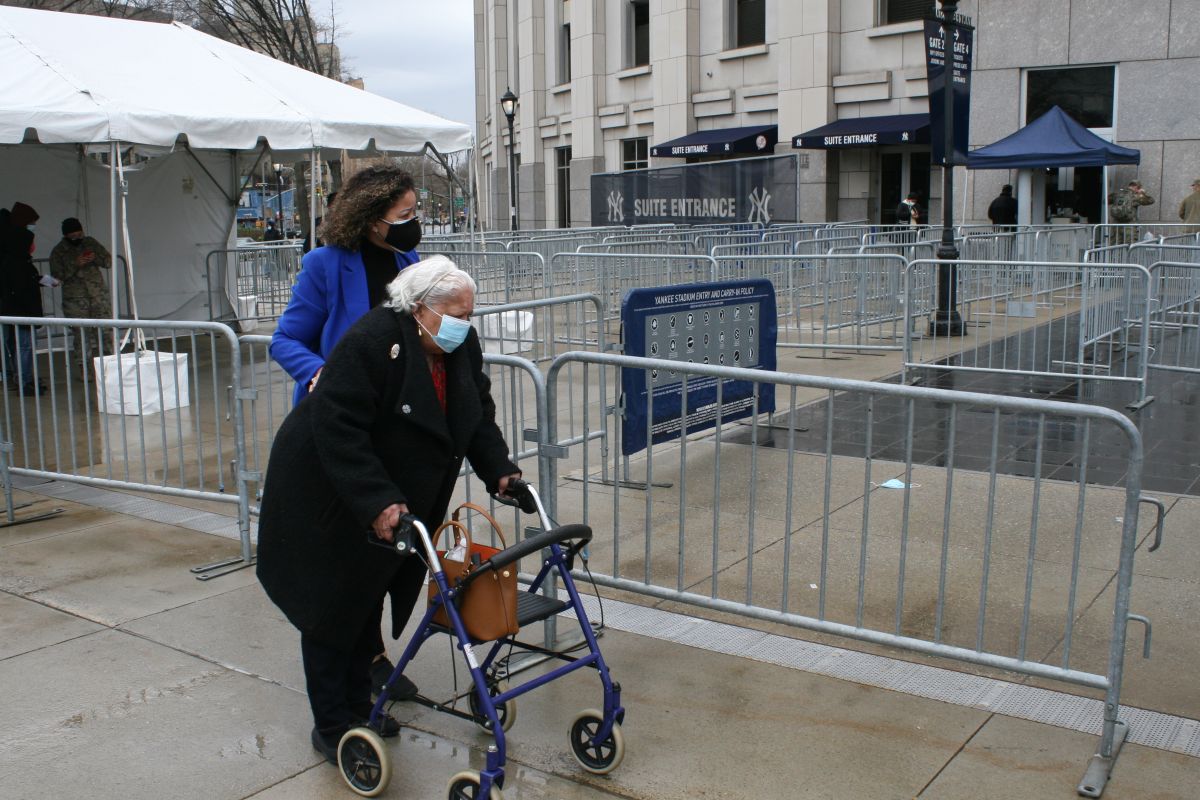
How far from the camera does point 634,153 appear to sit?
116ft

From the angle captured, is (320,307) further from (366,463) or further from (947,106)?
(947,106)

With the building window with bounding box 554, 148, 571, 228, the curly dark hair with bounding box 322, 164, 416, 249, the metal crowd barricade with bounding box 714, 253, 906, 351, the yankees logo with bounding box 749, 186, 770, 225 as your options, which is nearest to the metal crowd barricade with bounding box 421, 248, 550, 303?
the metal crowd barricade with bounding box 714, 253, 906, 351

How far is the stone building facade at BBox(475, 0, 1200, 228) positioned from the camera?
21.9 metres

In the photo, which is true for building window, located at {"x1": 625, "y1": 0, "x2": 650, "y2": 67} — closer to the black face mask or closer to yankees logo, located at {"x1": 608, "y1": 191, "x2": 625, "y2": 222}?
yankees logo, located at {"x1": 608, "y1": 191, "x2": 625, "y2": 222}

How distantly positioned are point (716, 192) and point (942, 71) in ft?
43.2

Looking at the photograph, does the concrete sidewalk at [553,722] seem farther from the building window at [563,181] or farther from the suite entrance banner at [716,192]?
the building window at [563,181]

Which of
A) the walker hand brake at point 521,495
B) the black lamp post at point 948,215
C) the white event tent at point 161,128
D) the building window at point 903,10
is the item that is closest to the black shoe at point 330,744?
the walker hand brake at point 521,495

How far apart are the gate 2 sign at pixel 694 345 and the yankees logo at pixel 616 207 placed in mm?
22804

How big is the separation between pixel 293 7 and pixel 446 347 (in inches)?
1275

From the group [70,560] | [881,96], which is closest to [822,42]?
[881,96]

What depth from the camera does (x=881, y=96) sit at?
88.4 feet

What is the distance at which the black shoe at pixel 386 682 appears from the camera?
433cm

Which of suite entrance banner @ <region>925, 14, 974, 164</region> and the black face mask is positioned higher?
suite entrance banner @ <region>925, 14, 974, 164</region>

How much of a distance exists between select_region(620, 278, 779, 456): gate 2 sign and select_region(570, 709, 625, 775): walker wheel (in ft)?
9.55
